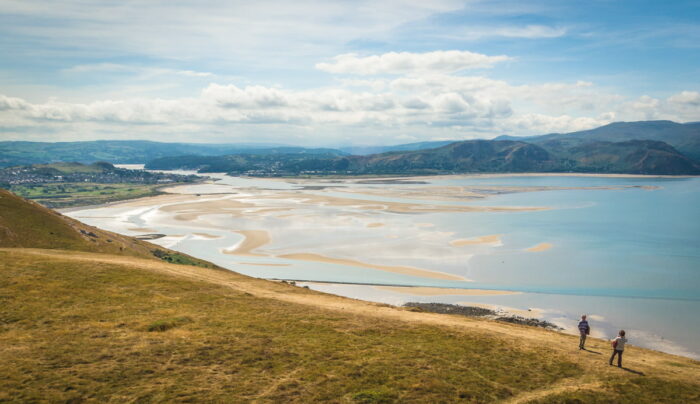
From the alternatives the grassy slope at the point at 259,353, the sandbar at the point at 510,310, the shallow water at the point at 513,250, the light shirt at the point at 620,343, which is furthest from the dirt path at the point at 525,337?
the sandbar at the point at 510,310

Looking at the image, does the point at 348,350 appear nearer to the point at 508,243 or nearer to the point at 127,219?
the point at 508,243

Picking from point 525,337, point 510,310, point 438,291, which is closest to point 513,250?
point 438,291

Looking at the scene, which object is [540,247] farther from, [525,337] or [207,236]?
[207,236]

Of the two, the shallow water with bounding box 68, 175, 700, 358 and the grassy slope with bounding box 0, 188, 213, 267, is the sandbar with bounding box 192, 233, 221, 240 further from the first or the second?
the grassy slope with bounding box 0, 188, 213, 267

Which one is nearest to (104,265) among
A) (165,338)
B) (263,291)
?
(263,291)

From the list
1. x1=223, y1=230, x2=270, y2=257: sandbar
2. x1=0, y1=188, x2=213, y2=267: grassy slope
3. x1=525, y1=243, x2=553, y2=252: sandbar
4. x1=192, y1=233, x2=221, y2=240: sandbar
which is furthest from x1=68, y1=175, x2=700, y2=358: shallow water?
x1=0, y1=188, x2=213, y2=267: grassy slope
